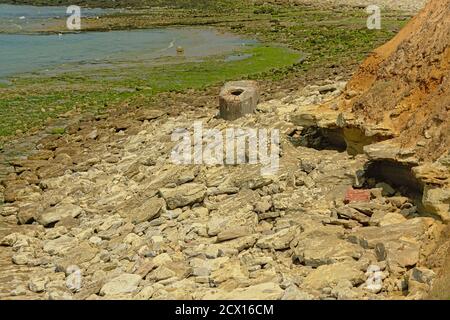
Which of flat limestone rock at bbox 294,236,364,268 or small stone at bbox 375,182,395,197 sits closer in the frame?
flat limestone rock at bbox 294,236,364,268

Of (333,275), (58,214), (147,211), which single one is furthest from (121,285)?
(58,214)

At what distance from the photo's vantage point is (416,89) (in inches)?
448

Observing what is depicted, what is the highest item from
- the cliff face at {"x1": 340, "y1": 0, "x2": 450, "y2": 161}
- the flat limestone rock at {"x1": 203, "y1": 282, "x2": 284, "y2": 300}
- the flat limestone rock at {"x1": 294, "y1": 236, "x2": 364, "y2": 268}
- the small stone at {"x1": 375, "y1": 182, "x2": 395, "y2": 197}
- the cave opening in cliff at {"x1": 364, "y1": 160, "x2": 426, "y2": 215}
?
the cliff face at {"x1": 340, "y1": 0, "x2": 450, "y2": 161}

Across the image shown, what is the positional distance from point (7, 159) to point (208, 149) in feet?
24.3

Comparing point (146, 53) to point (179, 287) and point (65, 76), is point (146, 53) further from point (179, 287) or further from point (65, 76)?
point (179, 287)

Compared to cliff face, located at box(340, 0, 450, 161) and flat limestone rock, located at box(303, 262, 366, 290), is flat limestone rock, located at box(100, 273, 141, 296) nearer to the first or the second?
flat limestone rock, located at box(303, 262, 366, 290)

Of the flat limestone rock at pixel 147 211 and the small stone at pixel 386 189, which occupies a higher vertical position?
the small stone at pixel 386 189

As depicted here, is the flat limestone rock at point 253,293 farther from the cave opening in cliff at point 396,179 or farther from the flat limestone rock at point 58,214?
the flat limestone rock at point 58,214

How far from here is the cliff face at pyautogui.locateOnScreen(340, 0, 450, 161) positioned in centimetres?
1009

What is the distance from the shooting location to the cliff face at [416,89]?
10086 millimetres

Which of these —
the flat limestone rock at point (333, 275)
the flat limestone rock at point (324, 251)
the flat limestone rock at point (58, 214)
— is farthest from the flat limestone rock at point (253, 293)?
the flat limestone rock at point (58, 214)

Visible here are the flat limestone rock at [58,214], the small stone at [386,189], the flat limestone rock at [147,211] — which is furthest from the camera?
the flat limestone rock at [58,214]

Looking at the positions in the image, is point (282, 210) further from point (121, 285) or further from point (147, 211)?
point (121, 285)

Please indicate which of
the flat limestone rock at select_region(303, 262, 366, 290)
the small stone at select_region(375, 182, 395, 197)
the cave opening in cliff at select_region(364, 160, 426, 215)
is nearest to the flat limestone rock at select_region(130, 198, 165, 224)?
the cave opening in cliff at select_region(364, 160, 426, 215)
